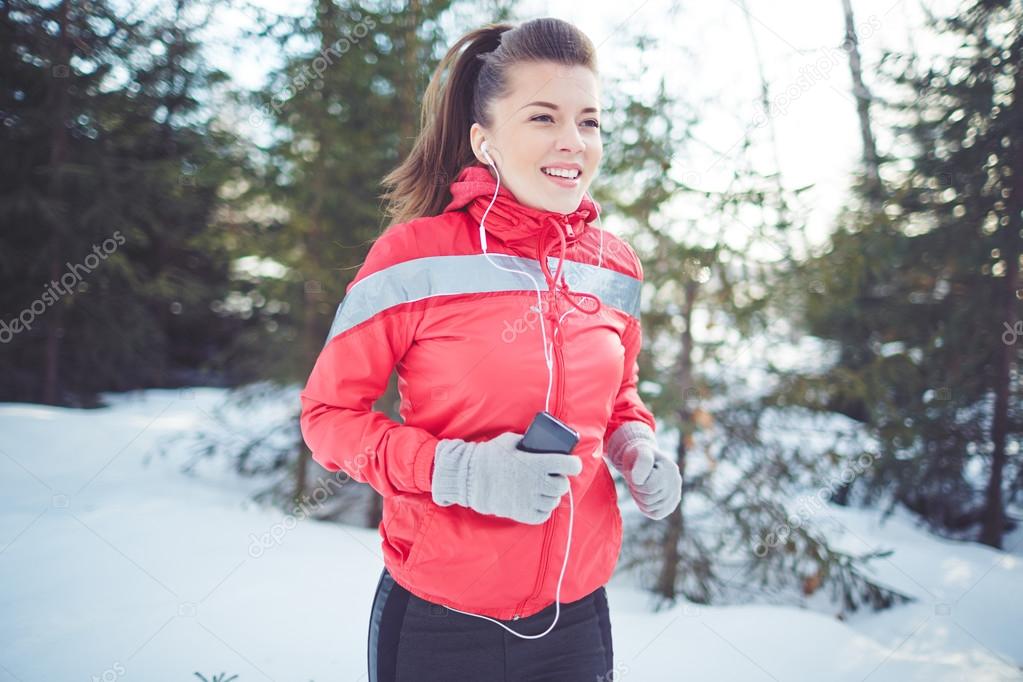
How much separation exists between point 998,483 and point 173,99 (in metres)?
8.15

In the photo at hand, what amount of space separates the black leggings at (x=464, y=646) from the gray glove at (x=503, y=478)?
0.33 m

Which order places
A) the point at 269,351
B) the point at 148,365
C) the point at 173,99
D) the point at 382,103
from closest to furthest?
the point at 382,103 < the point at 269,351 < the point at 173,99 < the point at 148,365

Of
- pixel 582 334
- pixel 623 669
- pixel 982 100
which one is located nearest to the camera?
pixel 582 334

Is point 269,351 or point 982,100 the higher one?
point 982,100

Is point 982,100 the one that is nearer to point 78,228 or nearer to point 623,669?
point 623,669

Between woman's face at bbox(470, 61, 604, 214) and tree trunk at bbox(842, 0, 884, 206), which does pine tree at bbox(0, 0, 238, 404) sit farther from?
tree trunk at bbox(842, 0, 884, 206)

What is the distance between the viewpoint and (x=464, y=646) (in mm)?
1444

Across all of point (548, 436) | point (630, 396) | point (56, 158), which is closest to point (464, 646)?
point (548, 436)

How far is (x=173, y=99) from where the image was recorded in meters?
6.04

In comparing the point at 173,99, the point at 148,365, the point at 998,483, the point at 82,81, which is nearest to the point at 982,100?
the point at 998,483

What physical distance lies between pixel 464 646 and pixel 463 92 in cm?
148

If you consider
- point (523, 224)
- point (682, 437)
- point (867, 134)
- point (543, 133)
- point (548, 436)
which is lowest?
point (682, 437)

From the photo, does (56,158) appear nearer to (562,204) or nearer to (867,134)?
(562,204)

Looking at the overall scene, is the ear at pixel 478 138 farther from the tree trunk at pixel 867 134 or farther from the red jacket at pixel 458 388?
the tree trunk at pixel 867 134
